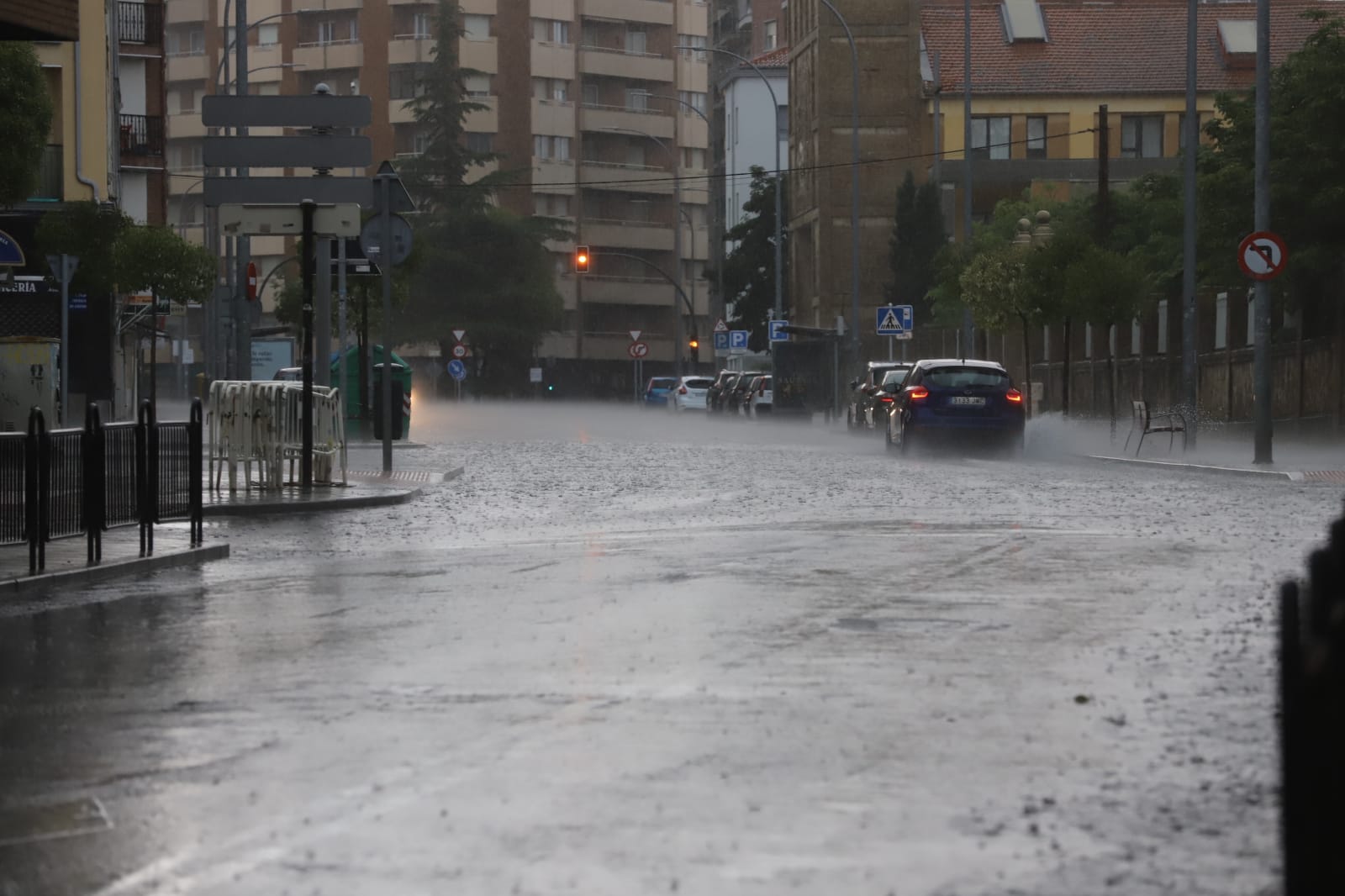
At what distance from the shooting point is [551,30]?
134250 mm

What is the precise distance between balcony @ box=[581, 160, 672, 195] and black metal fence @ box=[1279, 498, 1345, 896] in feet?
433

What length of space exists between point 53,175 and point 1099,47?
53.3 meters

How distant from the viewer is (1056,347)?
6462 centimetres

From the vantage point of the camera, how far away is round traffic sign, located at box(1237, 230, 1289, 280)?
3250 cm

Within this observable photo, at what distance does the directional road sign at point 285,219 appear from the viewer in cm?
2592

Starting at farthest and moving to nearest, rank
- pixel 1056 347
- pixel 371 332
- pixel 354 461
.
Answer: pixel 371 332
pixel 1056 347
pixel 354 461

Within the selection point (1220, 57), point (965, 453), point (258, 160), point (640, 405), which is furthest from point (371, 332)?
point (258, 160)

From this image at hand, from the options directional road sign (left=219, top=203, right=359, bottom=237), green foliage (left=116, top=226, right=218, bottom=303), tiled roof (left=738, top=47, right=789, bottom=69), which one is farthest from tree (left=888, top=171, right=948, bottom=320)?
directional road sign (left=219, top=203, right=359, bottom=237)

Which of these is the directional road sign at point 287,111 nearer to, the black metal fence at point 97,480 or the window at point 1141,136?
the black metal fence at point 97,480

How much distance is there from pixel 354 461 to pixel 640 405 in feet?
231

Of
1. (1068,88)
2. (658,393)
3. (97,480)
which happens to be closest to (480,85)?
(658,393)

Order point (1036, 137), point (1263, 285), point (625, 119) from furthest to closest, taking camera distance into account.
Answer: point (625, 119)
point (1036, 137)
point (1263, 285)

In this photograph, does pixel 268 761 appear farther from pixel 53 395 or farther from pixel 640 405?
pixel 640 405

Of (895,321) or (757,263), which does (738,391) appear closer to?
(895,321)
